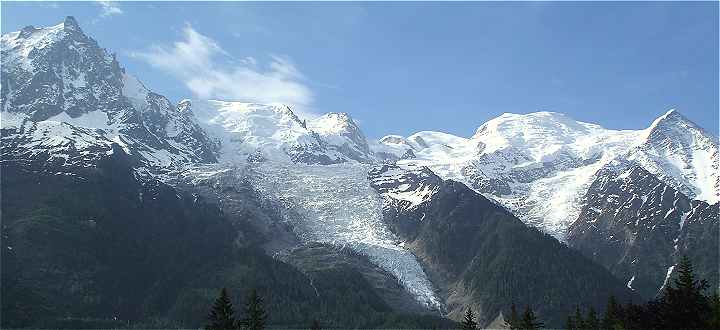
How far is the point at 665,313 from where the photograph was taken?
141750 millimetres

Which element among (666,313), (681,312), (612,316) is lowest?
(681,312)

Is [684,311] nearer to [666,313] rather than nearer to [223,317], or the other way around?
[666,313]

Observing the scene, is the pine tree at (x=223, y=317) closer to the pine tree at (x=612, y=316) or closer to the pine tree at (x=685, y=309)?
the pine tree at (x=685, y=309)

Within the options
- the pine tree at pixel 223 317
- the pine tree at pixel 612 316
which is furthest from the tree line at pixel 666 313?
the pine tree at pixel 612 316

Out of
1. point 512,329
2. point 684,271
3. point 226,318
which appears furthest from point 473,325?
point 226,318

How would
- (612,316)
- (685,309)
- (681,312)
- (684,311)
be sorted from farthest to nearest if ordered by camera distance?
(612,316), (681,312), (685,309), (684,311)

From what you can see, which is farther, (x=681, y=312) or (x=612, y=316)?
(x=612, y=316)

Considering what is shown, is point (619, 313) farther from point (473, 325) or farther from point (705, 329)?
point (705, 329)

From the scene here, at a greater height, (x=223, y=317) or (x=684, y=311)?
(x=684, y=311)

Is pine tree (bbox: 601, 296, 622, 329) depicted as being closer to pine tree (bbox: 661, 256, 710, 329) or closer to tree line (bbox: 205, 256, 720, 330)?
tree line (bbox: 205, 256, 720, 330)

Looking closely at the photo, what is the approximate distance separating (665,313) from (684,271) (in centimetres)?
1215

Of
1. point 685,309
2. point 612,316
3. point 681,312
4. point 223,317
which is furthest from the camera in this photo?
point 612,316

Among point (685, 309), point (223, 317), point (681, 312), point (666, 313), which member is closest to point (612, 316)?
point (666, 313)

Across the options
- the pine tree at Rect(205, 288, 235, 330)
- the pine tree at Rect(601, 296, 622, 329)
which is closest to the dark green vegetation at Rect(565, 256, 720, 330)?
the pine tree at Rect(601, 296, 622, 329)
